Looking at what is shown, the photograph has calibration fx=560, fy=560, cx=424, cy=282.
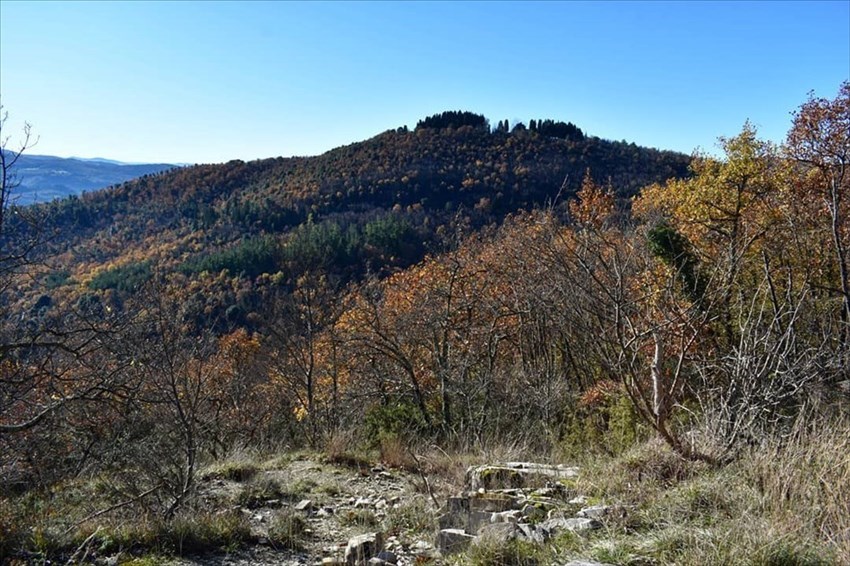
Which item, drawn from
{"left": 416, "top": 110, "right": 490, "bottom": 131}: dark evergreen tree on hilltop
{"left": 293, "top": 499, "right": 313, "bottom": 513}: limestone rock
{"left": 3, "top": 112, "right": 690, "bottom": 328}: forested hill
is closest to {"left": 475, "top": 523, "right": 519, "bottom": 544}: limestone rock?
{"left": 293, "top": 499, "right": 313, "bottom": 513}: limestone rock

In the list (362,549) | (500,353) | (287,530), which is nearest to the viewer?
(362,549)

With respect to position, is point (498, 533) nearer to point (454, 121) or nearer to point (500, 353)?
point (500, 353)

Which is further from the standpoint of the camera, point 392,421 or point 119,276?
point 119,276

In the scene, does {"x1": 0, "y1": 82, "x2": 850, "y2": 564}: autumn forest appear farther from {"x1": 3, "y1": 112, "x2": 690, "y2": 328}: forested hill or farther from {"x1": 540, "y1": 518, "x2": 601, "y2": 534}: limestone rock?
{"x1": 3, "y1": 112, "x2": 690, "y2": 328}: forested hill

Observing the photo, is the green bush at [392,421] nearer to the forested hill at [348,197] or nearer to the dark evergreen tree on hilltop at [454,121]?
the forested hill at [348,197]

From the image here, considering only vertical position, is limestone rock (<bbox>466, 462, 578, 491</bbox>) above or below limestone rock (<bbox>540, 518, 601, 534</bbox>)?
below

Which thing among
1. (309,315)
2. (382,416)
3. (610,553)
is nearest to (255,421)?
(309,315)

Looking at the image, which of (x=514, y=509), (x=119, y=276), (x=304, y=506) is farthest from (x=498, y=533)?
(x=119, y=276)

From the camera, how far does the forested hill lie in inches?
2463

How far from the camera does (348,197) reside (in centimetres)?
8919

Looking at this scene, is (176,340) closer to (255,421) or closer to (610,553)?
(610,553)

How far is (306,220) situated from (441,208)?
67.5 ft

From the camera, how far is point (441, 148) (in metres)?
99.5

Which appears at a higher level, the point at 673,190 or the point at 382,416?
the point at 673,190
